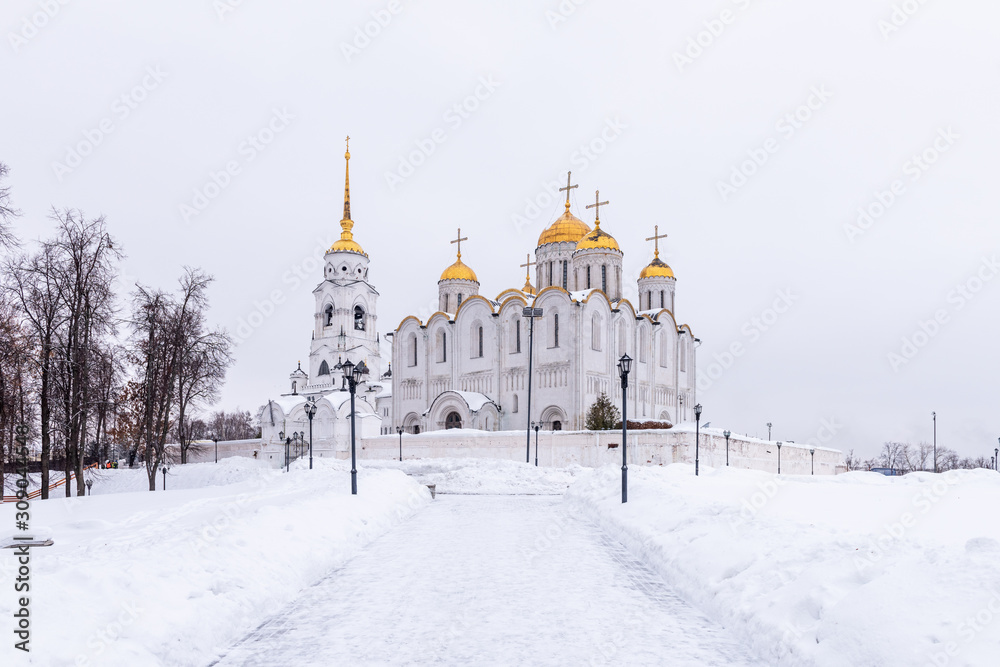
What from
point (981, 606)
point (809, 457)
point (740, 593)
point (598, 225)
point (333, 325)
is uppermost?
point (598, 225)

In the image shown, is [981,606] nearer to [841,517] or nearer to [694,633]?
[694,633]

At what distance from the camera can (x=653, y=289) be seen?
59688 mm

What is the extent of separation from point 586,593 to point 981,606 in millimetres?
3829

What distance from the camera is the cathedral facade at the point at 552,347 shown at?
156ft

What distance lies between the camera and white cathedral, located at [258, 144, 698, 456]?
47.8 metres

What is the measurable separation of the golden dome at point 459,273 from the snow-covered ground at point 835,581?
5062 centimetres

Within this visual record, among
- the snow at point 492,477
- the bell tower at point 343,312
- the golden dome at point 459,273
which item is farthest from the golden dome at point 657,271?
the snow at point 492,477

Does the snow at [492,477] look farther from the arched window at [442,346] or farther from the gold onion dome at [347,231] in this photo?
the gold onion dome at [347,231]

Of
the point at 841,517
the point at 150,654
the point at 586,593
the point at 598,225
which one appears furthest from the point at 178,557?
the point at 598,225

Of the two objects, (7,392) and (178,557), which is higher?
(7,392)

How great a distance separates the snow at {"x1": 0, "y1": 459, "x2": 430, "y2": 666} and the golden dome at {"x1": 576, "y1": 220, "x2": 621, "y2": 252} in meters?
43.6

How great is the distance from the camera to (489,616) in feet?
22.0

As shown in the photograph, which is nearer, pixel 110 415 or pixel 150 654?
pixel 150 654

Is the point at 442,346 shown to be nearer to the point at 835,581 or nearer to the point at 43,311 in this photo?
the point at 43,311
